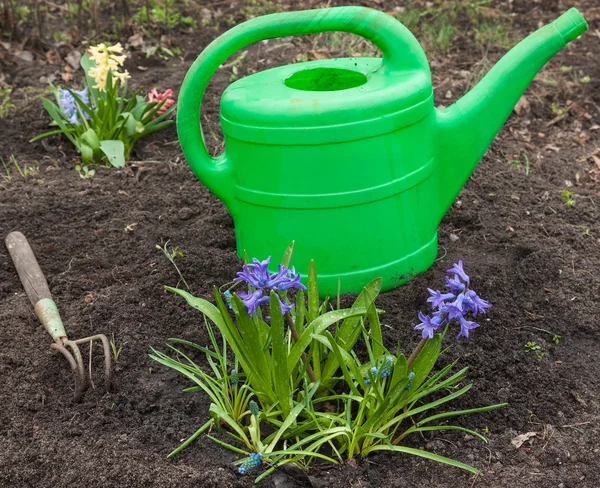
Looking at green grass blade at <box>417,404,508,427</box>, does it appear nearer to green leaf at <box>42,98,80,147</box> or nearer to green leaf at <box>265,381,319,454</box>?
green leaf at <box>265,381,319,454</box>

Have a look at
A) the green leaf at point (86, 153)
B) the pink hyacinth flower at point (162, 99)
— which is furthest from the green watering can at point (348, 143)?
the pink hyacinth flower at point (162, 99)

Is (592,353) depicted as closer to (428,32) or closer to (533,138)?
(533,138)

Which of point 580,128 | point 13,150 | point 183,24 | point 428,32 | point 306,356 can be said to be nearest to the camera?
point 306,356

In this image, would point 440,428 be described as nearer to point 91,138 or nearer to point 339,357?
point 339,357

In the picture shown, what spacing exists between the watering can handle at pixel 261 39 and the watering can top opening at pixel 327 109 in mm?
61

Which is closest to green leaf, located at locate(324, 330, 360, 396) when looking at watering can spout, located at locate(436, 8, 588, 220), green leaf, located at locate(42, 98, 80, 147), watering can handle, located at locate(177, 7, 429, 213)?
watering can handle, located at locate(177, 7, 429, 213)

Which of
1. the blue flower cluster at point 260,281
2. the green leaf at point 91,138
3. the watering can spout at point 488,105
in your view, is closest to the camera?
the blue flower cluster at point 260,281

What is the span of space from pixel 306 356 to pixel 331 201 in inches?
16.9

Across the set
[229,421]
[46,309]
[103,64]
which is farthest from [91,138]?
[229,421]

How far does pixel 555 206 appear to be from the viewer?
251cm

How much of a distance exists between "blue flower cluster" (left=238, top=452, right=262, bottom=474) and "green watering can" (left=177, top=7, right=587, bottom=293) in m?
0.65

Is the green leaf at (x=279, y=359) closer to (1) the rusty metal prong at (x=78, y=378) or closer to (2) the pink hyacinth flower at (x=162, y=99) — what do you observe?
(1) the rusty metal prong at (x=78, y=378)

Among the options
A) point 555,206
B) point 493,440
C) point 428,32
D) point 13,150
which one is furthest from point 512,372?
point 428,32

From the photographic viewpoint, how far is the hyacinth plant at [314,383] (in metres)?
1.39
